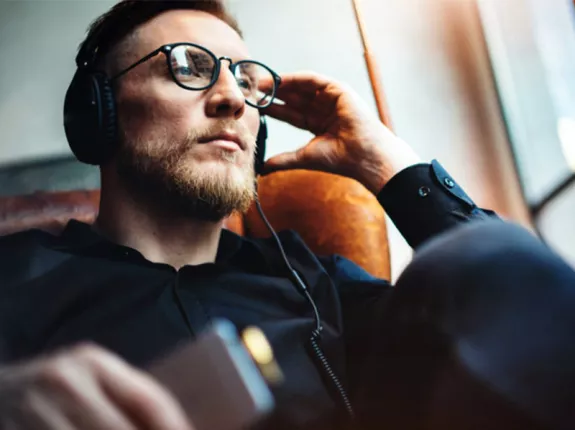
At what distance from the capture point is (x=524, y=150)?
3.08 feet

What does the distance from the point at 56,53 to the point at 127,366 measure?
0.70m

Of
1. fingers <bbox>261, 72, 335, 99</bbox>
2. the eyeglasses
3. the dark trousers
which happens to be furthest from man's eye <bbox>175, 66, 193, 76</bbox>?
the dark trousers

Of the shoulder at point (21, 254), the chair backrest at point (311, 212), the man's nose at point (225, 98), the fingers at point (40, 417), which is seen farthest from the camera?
the chair backrest at point (311, 212)

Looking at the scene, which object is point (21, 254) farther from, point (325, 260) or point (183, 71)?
point (325, 260)

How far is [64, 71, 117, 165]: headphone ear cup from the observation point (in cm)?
65

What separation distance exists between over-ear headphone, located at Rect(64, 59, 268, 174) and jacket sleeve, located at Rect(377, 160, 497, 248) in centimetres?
40

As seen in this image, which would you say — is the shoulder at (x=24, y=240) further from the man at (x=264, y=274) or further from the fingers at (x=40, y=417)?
the fingers at (x=40, y=417)

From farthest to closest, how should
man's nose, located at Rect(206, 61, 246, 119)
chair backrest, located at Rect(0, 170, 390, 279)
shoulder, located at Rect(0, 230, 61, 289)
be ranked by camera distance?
chair backrest, located at Rect(0, 170, 390, 279), man's nose, located at Rect(206, 61, 246, 119), shoulder, located at Rect(0, 230, 61, 289)

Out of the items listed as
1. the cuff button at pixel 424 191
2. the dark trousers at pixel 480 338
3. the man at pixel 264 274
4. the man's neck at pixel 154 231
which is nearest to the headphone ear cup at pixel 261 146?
the man at pixel 264 274

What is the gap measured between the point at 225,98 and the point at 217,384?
503 mm

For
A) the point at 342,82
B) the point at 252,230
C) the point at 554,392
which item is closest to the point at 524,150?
the point at 342,82

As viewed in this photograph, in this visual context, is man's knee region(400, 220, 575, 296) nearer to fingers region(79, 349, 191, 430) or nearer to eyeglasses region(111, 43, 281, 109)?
fingers region(79, 349, 191, 430)

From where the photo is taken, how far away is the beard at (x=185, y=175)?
64 centimetres

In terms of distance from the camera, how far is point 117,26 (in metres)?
0.70
